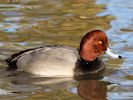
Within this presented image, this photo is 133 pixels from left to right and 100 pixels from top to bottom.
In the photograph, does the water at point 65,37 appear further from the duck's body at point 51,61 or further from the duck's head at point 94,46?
the duck's head at point 94,46

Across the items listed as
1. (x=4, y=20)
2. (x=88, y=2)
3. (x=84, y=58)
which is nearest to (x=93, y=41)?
(x=84, y=58)

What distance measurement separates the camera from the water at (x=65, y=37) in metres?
8.95

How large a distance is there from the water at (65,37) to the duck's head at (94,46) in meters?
0.31

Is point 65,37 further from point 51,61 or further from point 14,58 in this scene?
point 51,61

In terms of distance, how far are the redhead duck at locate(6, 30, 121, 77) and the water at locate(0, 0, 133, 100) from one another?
6.3 inches

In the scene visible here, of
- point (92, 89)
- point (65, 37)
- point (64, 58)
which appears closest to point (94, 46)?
point (64, 58)

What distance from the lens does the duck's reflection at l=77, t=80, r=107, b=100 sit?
8.75 metres

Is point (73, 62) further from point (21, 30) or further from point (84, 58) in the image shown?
point (21, 30)

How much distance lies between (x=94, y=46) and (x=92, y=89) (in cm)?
105

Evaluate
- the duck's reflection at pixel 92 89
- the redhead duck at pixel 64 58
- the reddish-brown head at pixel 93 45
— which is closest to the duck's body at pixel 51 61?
the redhead duck at pixel 64 58

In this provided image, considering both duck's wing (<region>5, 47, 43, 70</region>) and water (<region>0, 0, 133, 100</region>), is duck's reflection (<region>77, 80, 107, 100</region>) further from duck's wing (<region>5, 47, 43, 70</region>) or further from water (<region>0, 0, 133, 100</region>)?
duck's wing (<region>5, 47, 43, 70</region>)

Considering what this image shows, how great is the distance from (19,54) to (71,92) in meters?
1.58

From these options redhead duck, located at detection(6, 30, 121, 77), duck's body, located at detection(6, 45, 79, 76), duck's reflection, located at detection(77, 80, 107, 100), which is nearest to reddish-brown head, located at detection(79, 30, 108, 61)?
redhead duck, located at detection(6, 30, 121, 77)

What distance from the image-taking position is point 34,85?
936cm
